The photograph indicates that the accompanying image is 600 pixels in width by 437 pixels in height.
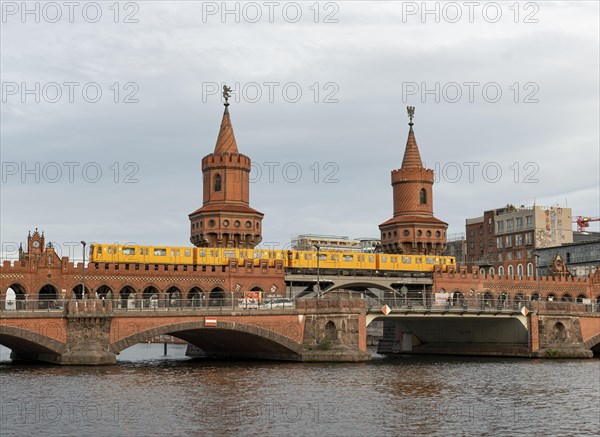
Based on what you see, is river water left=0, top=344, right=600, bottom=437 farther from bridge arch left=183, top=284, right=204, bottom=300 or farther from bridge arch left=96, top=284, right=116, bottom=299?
bridge arch left=183, top=284, right=204, bottom=300

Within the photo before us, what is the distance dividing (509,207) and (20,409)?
154 metres

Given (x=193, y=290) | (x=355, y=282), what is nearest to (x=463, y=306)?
(x=355, y=282)

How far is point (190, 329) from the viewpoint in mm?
71688

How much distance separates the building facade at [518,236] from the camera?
172500mm

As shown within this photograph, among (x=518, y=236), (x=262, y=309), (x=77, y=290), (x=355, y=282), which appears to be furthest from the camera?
(x=518, y=236)

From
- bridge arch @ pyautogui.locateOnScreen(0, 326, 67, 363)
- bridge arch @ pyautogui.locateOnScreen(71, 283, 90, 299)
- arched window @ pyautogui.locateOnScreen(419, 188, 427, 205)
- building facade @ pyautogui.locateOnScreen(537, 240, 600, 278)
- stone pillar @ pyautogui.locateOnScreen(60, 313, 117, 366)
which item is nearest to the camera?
bridge arch @ pyautogui.locateOnScreen(0, 326, 67, 363)

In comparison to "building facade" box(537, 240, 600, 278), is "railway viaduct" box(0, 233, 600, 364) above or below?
below

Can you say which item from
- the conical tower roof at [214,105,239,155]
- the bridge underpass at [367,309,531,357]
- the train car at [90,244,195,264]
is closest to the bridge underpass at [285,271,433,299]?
the bridge underpass at [367,309,531,357]

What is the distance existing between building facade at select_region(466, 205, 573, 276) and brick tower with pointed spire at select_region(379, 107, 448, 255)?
4323cm

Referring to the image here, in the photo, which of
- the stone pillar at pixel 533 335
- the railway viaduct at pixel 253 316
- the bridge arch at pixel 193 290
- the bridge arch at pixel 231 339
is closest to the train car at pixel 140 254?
the railway viaduct at pixel 253 316

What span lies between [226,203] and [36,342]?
49.2 m

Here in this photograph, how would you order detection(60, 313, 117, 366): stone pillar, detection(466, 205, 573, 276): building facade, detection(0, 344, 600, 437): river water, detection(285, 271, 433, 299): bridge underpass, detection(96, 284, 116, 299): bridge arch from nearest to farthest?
detection(0, 344, 600, 437): river water → detection(60, 313, 117, 366): stone pillar → detection(96, 284, 116, 299): bridge arch → detection(285, 271, 433, 299): bridge underpass → detection(466, 205, 573, 276): building facade

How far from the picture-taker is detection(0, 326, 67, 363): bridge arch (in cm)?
6494

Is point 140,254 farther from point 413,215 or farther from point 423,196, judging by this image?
point 423,196
